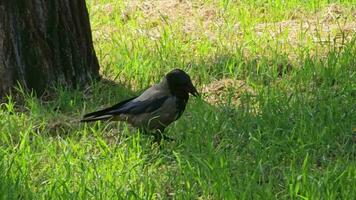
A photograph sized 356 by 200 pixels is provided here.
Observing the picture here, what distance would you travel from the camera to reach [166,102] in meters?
5.85

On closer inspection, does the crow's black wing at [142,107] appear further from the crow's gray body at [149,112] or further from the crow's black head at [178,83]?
the crow's black head at [178,83]

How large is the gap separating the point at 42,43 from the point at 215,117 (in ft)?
5.22

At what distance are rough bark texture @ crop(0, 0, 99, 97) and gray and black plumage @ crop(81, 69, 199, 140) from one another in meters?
1.10

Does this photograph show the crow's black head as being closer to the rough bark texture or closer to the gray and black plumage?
the gray and black plumage

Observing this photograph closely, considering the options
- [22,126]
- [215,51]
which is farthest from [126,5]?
[22,126]

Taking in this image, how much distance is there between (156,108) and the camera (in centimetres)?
583

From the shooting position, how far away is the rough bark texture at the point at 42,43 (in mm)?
6730

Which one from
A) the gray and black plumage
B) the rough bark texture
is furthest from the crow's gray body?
the rough bark texture

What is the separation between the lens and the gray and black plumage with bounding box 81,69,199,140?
5828 mm

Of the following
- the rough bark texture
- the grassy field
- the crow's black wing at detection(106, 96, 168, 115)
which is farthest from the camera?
the rough bark texture

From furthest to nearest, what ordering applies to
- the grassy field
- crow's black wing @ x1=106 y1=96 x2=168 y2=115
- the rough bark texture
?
1. the rough bark texture
2. crow's black wing @ x1=106 y1=96 x2=168 y2=115
3. the grassy field

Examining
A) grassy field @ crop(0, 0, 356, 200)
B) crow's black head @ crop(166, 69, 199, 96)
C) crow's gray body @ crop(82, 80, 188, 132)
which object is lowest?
grassy field @ crop(0, 0, 356, 200)

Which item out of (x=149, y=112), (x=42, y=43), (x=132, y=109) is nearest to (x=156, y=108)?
(x=149, y=112)

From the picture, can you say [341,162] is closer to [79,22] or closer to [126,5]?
[79,22]
